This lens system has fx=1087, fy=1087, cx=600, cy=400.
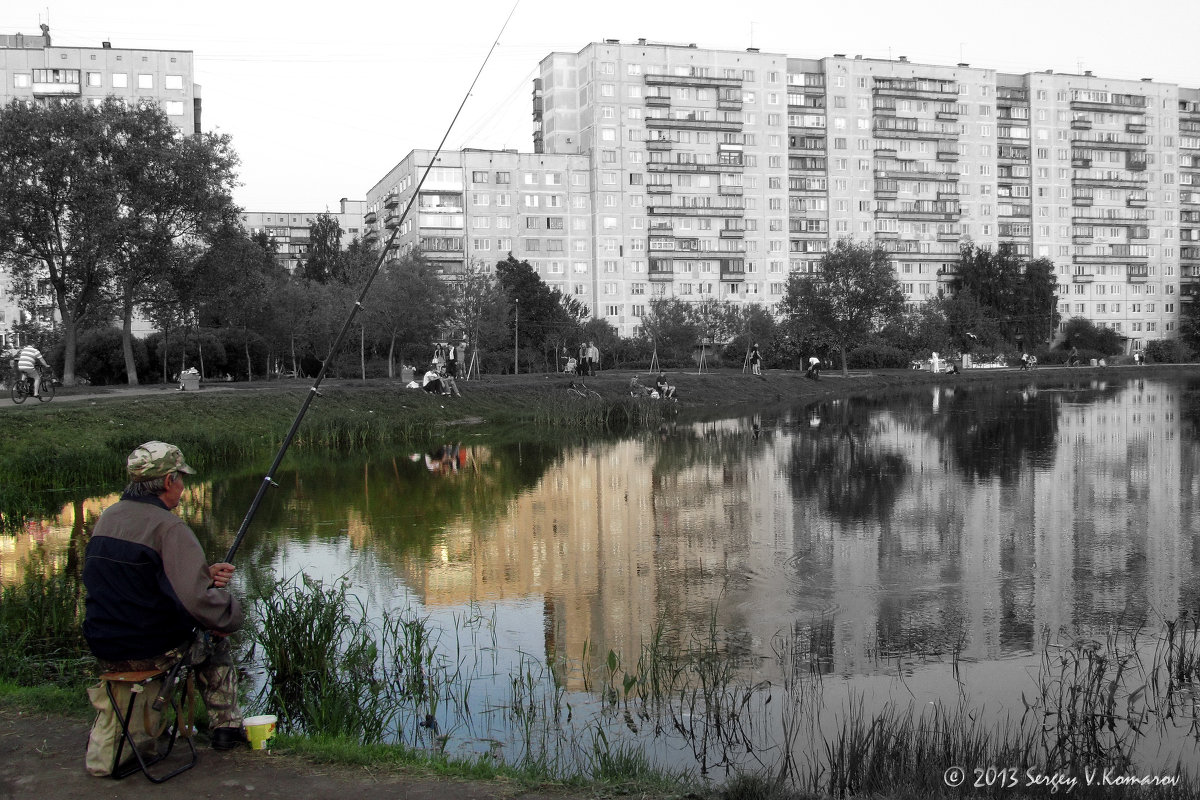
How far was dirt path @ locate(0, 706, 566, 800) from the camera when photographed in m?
6.72

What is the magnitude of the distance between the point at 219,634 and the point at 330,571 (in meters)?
9.04

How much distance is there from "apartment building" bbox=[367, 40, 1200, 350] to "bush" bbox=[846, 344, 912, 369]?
54.8 ft

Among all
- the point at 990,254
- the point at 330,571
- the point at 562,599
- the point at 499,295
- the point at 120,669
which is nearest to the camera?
the point at 120,669

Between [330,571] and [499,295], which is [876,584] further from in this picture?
[499,295]

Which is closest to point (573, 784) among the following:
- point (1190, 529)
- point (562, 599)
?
point (562, 599)

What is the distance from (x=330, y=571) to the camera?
A: 16328mm

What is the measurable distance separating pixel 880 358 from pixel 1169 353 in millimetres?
43668

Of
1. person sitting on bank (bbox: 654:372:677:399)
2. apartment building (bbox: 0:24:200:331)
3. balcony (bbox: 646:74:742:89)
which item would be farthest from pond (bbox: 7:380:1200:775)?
balcony (bbox: 646:74:742:89)

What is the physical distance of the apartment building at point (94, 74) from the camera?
4284 inches

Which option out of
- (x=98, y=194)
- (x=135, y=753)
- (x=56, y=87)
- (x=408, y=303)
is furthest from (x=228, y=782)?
(x=56, y=87)

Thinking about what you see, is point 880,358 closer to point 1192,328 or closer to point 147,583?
point 1192,328

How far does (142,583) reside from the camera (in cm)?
702

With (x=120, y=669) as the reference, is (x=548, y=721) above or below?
below

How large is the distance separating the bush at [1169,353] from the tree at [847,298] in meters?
51.8
